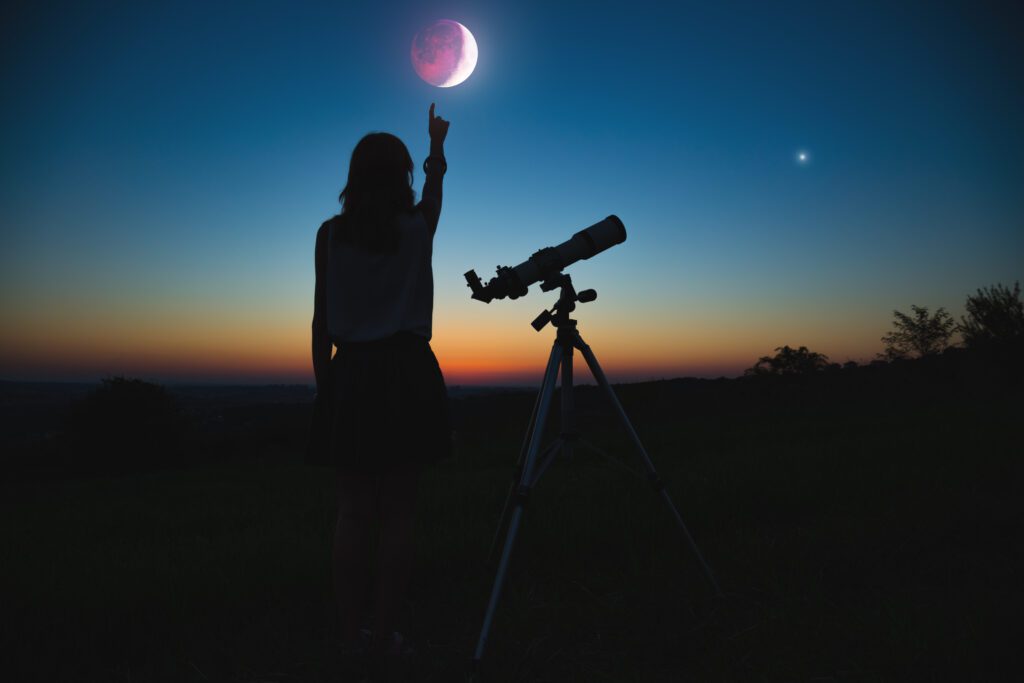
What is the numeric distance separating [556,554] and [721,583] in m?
1.16

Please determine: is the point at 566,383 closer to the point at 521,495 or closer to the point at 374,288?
the point at 521,495

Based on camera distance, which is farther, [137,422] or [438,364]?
[137,422]

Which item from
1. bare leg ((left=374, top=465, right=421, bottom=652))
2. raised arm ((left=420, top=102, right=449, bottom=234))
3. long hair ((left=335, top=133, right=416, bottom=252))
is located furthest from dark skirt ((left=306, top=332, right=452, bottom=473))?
raised arm ((left=420, top=102, right=449, bottom=234))

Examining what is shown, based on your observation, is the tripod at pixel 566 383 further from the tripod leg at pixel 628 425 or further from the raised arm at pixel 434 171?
the raised arm at pixel 434 171

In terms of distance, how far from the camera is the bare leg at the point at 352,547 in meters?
2.54

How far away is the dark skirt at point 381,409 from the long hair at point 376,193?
0.46m

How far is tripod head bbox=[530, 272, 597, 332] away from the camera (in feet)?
10.7

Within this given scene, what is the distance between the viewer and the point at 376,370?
2.52m

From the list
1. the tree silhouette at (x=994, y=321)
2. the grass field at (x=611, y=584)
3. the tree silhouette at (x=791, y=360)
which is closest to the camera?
the grass field at (x=611, y=584)

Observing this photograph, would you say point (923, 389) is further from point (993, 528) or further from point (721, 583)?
point (721, 583)

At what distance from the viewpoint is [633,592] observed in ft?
11.3

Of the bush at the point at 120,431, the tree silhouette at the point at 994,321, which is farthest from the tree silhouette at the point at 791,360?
the bush at the point at 120,431

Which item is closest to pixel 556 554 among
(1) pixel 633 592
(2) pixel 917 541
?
(1) pixel 633 592

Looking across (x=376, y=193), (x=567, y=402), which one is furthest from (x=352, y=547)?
(x=376, y=193)
